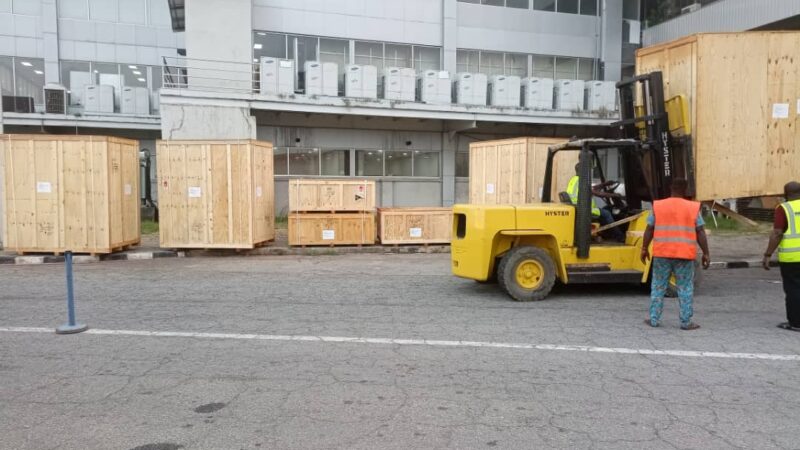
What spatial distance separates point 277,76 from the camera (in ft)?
68.4

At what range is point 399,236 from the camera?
1498 cm

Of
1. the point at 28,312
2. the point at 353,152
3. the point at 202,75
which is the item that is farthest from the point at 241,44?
the point at 28,312

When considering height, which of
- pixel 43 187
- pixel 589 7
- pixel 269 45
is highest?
pixel 589 7

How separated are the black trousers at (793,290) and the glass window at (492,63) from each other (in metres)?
20.4

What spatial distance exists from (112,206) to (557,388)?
37.8 ft

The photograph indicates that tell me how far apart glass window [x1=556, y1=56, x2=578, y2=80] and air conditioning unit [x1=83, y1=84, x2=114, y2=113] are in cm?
1973

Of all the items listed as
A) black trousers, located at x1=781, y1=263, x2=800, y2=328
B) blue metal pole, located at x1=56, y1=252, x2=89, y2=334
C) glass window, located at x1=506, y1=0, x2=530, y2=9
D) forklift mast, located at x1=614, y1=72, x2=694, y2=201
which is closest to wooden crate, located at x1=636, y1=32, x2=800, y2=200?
forklift mast, located at x1=614, y1=72, x2=694, y2=201

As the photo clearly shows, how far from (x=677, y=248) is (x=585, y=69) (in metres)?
22.7

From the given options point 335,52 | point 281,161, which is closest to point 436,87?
point 335,52

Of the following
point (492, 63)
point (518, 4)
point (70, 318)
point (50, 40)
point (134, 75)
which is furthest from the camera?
point (518, 4)

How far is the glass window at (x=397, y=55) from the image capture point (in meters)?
24.2

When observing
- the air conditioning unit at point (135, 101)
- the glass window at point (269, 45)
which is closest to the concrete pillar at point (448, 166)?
the glass window at point (269, 45)

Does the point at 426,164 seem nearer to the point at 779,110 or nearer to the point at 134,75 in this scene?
the point at 134,75

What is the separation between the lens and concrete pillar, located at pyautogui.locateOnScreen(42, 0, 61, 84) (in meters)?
23.6
